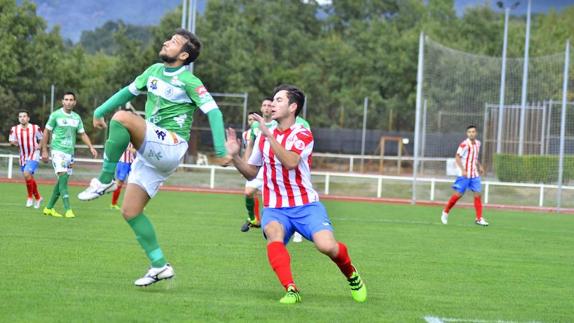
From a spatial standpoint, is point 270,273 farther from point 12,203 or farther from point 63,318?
point 12,203

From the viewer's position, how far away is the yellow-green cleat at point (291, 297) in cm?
812

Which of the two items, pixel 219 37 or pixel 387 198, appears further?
pixel 219 37

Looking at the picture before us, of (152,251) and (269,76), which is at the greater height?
(269,76)

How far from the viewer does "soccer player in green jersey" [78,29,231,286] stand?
8297mm

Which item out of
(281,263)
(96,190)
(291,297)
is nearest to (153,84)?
(96,190)

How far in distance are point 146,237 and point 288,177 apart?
1.33 m

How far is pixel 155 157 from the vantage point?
8242 millimetres

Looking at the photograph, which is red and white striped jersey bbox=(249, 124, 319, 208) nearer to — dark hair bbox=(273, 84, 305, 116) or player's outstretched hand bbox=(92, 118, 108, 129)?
dark hair bbox=(273, 84, 305, 116)

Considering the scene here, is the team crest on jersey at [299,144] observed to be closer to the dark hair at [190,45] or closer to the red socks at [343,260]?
the red socks at [343,260]

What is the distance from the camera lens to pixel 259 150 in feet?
28.7

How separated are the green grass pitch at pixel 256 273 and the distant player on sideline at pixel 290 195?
406mm

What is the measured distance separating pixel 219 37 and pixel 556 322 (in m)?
51.2

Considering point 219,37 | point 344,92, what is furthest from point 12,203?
point 344,92

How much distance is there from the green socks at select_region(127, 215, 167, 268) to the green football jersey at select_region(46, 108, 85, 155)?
954 cm
